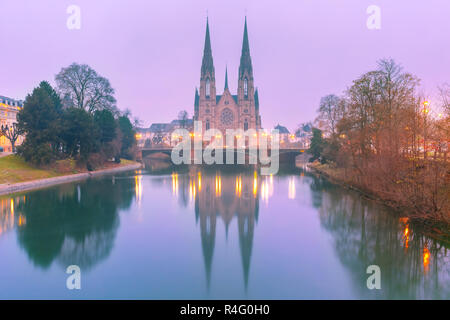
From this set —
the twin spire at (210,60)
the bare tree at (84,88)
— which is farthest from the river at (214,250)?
the twin spire at (210,60)

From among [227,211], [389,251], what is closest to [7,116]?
[227,211]

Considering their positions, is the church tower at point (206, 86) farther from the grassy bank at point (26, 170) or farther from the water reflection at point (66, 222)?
the water reflection at point (66, 222)

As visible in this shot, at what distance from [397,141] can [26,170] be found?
37.3 meters

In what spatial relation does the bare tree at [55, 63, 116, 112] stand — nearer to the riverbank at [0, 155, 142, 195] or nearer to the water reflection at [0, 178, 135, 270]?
the riverbank at [0, 155, 142, 195]

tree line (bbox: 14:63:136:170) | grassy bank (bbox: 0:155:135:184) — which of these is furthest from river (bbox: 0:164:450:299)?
tree line (bbox: 14:63:136:170)

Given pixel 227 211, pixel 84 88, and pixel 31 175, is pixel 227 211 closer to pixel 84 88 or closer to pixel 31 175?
pixel 31 175

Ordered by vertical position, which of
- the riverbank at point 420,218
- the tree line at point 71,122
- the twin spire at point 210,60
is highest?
the twin spire at point 210,60

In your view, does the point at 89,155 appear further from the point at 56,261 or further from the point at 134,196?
the point at 56,261

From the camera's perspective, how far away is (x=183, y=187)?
110 feet

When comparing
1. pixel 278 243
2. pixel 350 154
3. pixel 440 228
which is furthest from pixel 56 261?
pixel 350 154

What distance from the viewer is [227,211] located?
21.9 meters

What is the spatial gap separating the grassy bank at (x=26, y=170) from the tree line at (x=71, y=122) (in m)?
0.92

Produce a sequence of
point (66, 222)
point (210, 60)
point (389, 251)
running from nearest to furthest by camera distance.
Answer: point (389, 251), point (66, 222), point (210, 60)

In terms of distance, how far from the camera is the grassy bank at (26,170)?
3115 centimetres
